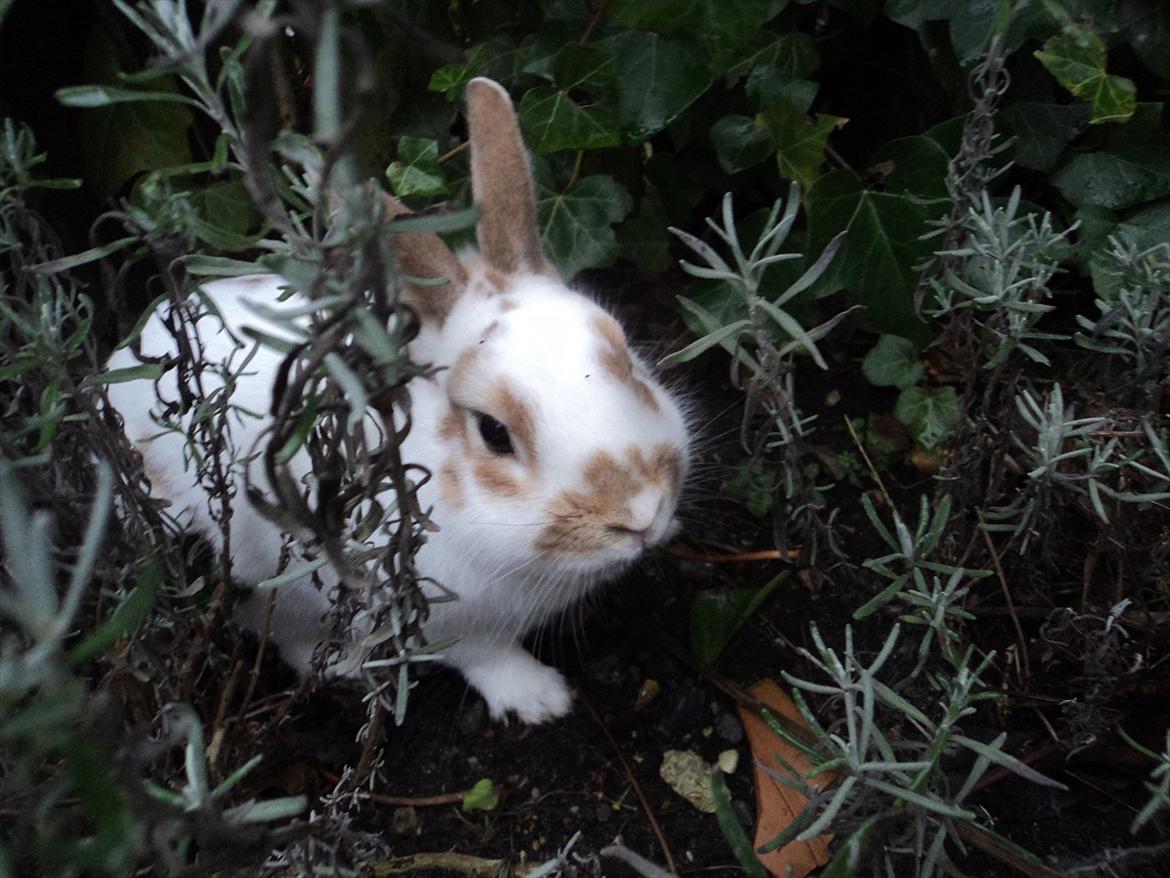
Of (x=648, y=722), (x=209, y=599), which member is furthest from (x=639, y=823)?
(x=209, y=599)

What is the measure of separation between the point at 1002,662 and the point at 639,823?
0.86m

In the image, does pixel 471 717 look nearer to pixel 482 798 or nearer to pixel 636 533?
pixel 482 798

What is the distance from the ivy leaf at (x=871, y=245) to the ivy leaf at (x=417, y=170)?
0.90 metres

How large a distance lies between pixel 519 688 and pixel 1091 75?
1.89 m

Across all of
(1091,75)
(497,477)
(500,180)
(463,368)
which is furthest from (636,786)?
(1091,75)

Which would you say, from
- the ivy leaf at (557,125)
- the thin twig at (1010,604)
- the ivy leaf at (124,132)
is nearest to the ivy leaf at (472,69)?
the ivy leaf at (557,125)

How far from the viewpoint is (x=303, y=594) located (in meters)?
2.13

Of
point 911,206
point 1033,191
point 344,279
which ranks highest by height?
point 344,279

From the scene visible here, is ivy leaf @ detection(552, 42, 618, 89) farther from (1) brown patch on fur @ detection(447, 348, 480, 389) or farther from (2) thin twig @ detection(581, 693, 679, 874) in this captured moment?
(2) thin twig @ detection(581, 693, 679, 874)

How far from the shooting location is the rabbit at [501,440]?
176cm

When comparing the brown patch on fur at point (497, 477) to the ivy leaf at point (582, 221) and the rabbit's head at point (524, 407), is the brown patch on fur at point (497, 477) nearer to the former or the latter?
the rabbit's head at point (524, 407)

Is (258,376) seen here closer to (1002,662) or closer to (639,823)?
(639,823)

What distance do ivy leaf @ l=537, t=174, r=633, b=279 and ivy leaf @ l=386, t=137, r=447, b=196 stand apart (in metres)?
0.39

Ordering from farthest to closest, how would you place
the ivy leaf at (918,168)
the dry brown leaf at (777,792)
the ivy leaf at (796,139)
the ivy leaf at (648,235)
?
the ivy leaf at (648,235), the ivy leaf at (796,139), the ivy leaf at (918,168), the dry brown leaf at (777,792)
